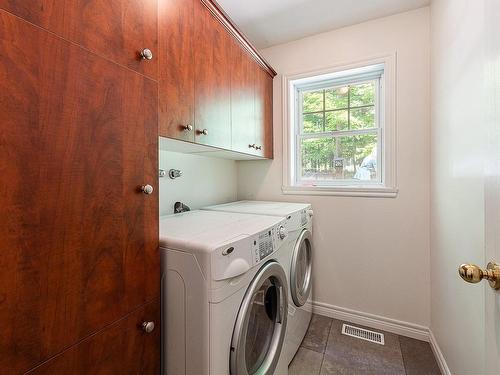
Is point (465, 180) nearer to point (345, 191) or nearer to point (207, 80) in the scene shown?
point (345, 191)

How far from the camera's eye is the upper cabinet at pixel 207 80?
1167 mm

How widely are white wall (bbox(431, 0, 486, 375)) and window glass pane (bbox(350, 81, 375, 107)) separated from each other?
1.58ft

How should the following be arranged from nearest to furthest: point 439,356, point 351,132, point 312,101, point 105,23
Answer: point 105,23 < point 439,356 < point 351,132 < point 312,101

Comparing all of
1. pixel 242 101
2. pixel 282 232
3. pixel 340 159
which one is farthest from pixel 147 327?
pixel 340 159

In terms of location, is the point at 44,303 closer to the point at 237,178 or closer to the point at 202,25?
the point at 202,25

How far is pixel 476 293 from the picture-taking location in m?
1.06

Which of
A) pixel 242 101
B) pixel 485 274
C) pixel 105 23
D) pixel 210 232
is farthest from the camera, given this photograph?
pixel 242 101

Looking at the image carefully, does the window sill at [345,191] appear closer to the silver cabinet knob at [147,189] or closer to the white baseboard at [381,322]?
the white baseboard at [381,322]

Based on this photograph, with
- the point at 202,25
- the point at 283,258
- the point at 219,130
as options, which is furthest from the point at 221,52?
the point at 283,258

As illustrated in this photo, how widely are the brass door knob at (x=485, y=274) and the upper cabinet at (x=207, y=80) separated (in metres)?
1.18

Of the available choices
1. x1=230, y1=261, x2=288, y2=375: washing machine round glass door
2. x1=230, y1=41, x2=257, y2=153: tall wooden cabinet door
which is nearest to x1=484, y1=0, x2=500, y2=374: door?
Answer: x1=230, y1=261, x2=288, y2=375: washing machine round glass door

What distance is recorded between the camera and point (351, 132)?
7.20ft

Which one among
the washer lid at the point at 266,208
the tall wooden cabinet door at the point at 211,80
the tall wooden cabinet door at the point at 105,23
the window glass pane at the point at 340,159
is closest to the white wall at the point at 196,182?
the washer lid at the point at 266,208

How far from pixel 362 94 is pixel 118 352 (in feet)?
7.90
